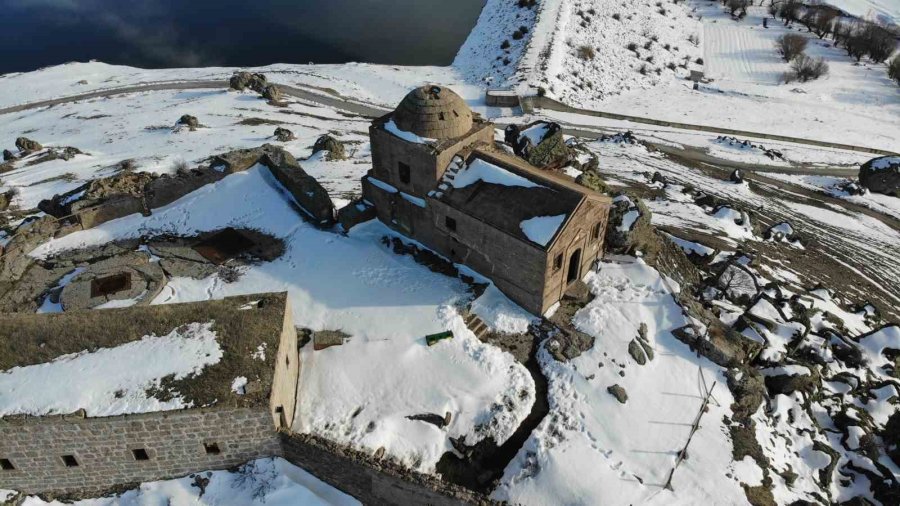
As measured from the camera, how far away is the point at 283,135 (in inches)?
1909

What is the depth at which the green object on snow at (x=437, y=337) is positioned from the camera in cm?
2364

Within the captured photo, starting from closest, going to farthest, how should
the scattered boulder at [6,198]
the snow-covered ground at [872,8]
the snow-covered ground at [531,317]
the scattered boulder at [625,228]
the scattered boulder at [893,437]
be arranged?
the snow-covered ground at [531,317], the scattered boulder at [893,437], the scattered boulder at [625,228], the scattered boulder at [6,198], the snow-covered ground at [872,8]

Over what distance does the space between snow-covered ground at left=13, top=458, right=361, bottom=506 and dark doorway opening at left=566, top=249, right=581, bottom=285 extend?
1387cm

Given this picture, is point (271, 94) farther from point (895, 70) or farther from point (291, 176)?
point (895, 70)

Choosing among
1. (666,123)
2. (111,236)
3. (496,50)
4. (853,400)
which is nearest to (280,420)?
(111,236)

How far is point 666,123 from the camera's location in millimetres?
58344

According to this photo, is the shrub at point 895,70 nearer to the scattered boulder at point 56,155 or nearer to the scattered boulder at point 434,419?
the scattered boulder at point 434,419

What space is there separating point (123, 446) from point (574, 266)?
19.0 metres

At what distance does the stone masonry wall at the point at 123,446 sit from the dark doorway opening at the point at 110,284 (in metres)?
8.55

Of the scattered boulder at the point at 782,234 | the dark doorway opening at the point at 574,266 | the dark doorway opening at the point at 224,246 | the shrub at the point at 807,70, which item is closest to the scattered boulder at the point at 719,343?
the dark doorway opening at the point at 574,266

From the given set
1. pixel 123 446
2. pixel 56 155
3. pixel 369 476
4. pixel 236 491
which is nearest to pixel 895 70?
pixel 369 476

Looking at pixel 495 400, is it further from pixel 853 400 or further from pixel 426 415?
pixel 853 400

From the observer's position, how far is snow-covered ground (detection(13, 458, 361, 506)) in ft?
63.0

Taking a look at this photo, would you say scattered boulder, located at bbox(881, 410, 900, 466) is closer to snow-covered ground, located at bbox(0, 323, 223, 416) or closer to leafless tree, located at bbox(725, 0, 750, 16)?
snow-covered ground, located at bbox(0, 323, 223, 416)
